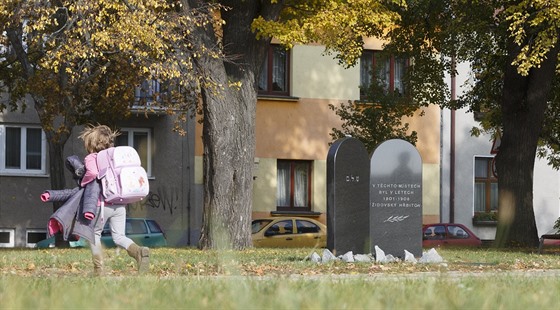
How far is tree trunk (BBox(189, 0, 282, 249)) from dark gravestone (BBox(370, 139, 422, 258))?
23.7 ft

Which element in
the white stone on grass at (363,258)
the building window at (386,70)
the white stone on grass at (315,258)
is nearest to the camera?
the white stone on grass at (315,258)

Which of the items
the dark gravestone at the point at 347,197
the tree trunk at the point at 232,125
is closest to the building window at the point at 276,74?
the tree trunk at the point at 232,125

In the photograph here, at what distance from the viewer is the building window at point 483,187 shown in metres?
46.6

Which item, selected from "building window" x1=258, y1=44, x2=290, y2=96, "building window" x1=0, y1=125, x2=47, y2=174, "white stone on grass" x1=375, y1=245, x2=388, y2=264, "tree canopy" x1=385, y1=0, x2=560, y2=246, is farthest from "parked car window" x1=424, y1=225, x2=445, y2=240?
"white stone on grass" x1=375, y1=245, x2=388, y2=264

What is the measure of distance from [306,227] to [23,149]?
9761 millimetres

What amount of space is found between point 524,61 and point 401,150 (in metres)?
9.02

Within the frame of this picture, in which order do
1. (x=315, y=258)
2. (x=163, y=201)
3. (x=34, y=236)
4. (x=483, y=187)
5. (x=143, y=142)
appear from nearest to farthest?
1. (x=315, y=258)
2. (x=34, y=236)
3. (x=163, y=201)
4. (x=143, y=142)
5. (x=483, y=187)

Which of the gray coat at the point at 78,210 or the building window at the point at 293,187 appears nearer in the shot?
the gray coat at the point at 78,210

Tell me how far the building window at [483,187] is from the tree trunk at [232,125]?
72.1 ft

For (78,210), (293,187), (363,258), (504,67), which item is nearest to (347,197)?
(363,258)

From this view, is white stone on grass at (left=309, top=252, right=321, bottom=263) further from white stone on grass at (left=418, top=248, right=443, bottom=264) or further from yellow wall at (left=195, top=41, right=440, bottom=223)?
yellow wall at (left=195, top=41, right=440, bottom=223)

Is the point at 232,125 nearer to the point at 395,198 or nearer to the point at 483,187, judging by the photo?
the point at 395,198

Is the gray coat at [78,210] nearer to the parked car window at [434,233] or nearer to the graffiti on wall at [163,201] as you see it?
the parked car window at [434,233]

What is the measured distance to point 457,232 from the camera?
3966 cm
